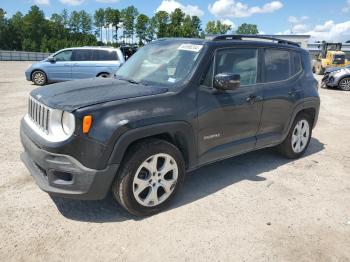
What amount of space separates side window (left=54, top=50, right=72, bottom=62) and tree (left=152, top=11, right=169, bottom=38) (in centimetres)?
6229

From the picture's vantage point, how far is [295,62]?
5.28 metres

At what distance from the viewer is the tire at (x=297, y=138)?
534 centimetres

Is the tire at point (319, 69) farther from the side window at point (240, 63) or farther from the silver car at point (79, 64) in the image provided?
the side window at point (240, 63)

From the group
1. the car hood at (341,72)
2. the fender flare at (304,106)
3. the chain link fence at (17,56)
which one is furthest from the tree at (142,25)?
the fender flare at (304,106)

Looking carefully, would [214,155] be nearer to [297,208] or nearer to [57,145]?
[297,208]

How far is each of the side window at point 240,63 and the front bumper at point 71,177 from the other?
1.82m

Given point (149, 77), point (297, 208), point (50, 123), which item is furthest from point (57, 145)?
point (297, 208)

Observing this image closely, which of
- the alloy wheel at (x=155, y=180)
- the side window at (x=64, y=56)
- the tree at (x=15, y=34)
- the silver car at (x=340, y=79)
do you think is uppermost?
the tree at (x=15, y=34)

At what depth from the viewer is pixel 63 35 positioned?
290 ft

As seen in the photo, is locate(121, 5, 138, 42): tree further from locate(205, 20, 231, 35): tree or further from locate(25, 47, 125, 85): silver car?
locate(25, 47, 125, 85): silver car

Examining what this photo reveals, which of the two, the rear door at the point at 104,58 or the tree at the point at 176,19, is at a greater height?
the tree at the point at 176,19

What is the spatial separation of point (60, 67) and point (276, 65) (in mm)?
10476

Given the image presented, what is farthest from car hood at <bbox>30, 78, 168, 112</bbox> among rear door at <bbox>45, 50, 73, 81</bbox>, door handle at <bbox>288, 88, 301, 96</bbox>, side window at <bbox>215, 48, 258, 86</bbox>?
rear door at <bbox>45, 50, 73, 81</bbox>

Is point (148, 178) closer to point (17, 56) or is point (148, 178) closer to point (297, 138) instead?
point (297, 138)
